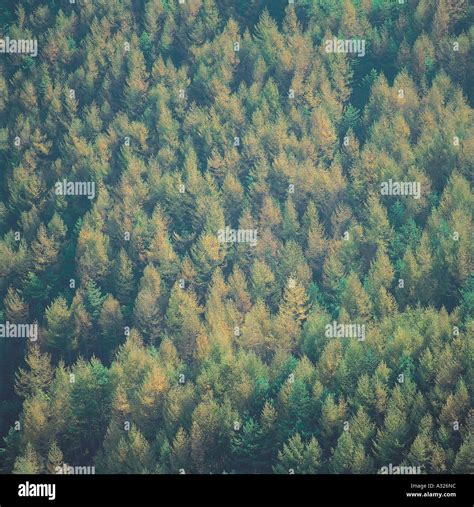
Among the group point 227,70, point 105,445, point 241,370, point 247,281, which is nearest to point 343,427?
point 241,370

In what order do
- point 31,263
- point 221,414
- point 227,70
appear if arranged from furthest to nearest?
point 227,70
point 31,263
point 221,414

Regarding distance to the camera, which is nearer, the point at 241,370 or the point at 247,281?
the point at 241,370

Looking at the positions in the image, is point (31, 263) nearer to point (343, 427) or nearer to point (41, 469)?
point (41, 469)

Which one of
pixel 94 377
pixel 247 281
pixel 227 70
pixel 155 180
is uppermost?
pixel 227 70

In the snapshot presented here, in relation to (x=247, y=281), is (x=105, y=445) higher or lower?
lower
